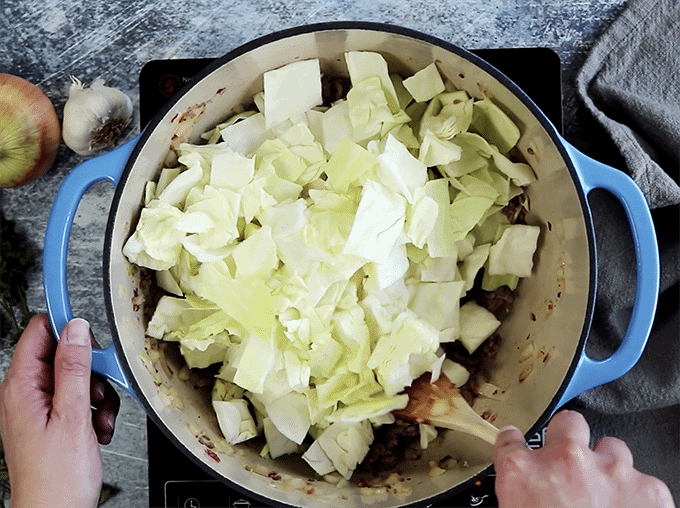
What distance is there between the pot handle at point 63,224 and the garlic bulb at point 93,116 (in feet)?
0.71

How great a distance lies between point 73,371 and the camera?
790mm

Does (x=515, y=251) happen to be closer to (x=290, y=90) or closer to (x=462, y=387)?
(x=462, y=387)

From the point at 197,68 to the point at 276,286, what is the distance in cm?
37

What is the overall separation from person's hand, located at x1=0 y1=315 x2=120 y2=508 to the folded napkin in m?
0.70

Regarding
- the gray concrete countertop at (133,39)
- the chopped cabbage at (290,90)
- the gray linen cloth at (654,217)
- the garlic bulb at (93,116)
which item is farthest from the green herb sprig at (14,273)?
the gray linen cloth at (654,217)

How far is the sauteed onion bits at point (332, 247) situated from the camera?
872 mm

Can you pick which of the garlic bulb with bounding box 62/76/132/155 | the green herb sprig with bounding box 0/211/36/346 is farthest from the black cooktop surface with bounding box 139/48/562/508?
the green herb sprig with bounding box 0/211/36/346

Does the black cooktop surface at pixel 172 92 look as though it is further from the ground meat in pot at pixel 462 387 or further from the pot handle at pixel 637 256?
the pot handle at pixel 637 256

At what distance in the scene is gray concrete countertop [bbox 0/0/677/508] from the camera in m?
1.03

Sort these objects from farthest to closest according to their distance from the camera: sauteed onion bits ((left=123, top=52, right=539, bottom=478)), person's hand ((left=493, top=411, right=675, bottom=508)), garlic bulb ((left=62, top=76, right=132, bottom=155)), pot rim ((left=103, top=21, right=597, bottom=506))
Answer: garlic bulb ((left=62, top=76, right=132, bottom=155))
sauteed onion bits ((left=123, top=52, right=539, bottom=478))
pot rim ((left=103, top=21, right=597, bottom=506))
person's hand ((left=493, top=411, right=675, bottom=508))

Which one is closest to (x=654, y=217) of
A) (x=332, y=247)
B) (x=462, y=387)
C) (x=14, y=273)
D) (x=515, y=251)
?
(x=515, y=251)

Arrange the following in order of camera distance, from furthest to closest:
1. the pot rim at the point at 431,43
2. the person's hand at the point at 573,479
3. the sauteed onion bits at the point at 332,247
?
the sauteed onion bits at the point at 332,247 < the pot rim at the point at 431,43 < the person's hand at the point at 573,479

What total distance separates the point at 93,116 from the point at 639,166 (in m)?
0.79

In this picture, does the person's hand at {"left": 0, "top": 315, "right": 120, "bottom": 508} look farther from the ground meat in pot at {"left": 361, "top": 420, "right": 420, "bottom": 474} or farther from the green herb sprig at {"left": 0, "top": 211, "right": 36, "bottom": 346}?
the ground meat in pot at {"left": 361, "top": 420, "right": 420, "bottom": 474}
